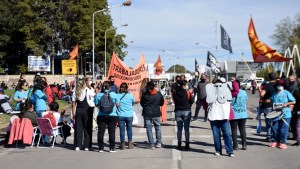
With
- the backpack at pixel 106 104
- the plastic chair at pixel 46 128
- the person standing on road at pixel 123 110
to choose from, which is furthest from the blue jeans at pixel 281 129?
the plastic chair at pixel 46 128

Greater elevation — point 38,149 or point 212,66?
point 212,66

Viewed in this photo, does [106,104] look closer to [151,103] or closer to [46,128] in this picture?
[151,103]

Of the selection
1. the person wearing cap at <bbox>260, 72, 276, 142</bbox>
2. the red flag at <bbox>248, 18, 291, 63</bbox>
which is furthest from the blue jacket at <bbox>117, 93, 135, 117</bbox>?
the red flag at <bbox>248, 18, 291, 63</bbox>

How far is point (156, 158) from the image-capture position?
10695mm

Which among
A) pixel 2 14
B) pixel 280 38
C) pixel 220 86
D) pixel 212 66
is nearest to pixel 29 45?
pixel 2 14

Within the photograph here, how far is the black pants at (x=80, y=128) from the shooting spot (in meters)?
12.2

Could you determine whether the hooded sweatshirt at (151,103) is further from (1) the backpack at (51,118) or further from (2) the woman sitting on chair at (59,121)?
(1) the backpack at (51,118)

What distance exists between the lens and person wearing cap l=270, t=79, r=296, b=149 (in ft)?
38.9

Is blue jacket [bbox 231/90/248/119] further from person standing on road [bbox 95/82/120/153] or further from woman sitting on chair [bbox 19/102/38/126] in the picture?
woman sitting on chair [bbox 19/102/38/126]

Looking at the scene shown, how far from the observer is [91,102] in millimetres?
12211

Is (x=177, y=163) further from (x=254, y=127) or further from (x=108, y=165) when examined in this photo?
(x=254, y=127)

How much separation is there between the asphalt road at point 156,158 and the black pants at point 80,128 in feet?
0.94

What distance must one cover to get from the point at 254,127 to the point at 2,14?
67.5 meters

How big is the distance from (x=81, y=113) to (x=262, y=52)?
45.8 feet
